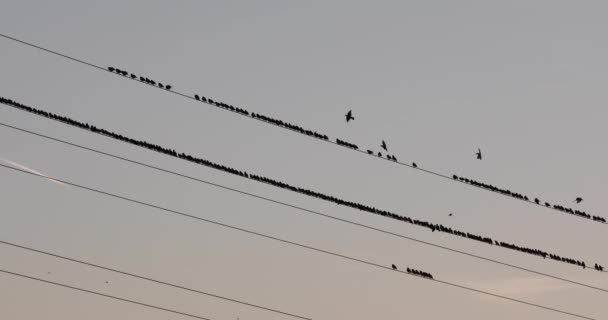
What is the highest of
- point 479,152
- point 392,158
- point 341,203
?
point 479,152

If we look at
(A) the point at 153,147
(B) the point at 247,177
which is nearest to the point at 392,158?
(B) the point at 247,177

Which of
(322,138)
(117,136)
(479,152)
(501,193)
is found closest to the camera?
(117,136)

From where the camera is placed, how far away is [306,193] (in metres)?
91.2

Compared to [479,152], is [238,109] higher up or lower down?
lower down

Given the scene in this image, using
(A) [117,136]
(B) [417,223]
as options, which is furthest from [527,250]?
(A) [117,136]

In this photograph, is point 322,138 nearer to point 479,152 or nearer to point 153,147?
point 153,147

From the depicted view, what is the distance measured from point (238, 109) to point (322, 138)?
713cm

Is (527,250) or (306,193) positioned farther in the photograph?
(527,250)

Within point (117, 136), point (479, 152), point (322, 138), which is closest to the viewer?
point (117, 136)

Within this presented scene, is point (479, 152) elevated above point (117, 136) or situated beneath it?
elevated above

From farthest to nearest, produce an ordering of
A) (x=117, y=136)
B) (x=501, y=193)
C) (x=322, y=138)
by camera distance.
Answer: (x=501, y=193), (x=322, y=138), (x=117, y=136)

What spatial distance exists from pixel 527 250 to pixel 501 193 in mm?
7185

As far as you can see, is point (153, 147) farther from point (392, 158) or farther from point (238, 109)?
point (392, 158)

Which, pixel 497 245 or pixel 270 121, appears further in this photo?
pixel 497 245
